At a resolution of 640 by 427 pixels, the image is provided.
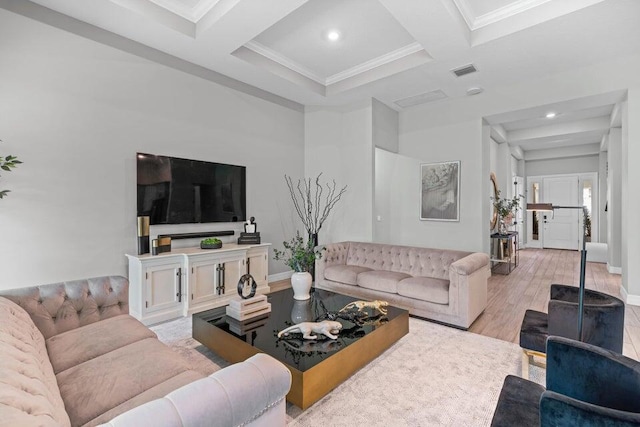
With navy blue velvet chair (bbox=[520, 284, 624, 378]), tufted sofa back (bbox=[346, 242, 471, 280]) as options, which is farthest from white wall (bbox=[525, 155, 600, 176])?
navy blue velvet chair (bbox=[520, 284, 624, 378])

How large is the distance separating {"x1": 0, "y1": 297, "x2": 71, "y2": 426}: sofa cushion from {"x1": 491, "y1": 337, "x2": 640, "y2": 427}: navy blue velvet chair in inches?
61.3

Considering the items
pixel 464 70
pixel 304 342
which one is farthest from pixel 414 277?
pixel 464 70

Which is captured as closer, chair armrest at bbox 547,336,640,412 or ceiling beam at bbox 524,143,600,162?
chair armrest at bbox 547,336,640,412

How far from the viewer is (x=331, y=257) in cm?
475

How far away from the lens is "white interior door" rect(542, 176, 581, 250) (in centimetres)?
945

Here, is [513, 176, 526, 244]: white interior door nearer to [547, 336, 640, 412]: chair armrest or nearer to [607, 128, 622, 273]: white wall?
[607, 128, 622, 273]: white wall

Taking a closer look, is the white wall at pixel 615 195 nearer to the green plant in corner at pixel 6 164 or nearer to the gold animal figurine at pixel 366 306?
the gold animal figurine at pixel 366 306

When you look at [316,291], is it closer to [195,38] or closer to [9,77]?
[195,38]

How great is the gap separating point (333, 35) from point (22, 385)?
167 inches

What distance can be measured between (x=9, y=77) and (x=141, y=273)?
228 centimetres

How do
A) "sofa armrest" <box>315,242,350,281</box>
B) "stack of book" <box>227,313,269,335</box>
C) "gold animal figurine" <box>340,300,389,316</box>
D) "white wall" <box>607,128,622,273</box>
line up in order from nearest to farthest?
"stack of book" <box>227,313,269,335</box> → "gold animal figurine" <box>340,300,389,316</box> → "sofa armrest" <box>315,242,350,281</box> → "white wall" <box>607,128,622,273</box>

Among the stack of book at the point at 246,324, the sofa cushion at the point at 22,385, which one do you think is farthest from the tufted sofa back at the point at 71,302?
the stack of book at the point at 246,324

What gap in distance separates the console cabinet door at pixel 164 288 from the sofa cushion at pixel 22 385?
76.0 inches

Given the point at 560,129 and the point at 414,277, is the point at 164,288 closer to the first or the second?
the point at 414,277
